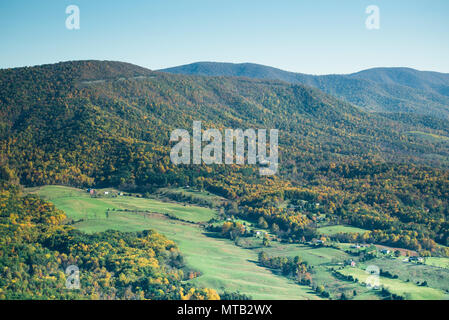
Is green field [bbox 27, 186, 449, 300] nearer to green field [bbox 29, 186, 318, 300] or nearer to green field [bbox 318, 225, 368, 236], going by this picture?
green field [bbox 29, 186, 318, 300]

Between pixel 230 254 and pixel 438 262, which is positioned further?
pixel 230 254

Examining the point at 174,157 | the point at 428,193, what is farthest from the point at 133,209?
the point at 428,193

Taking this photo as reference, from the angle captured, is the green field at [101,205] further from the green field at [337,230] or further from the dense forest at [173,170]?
the green field at [337,230]

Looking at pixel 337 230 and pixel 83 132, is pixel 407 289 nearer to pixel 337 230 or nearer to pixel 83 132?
pixel 337 230

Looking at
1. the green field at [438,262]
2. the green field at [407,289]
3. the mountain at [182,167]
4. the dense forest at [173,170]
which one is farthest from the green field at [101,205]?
the green field at [438,262]

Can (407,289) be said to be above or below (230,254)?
below

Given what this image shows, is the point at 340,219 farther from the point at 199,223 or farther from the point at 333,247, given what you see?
the point at 199,223

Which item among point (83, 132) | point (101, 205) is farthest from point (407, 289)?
point (83, 132)
